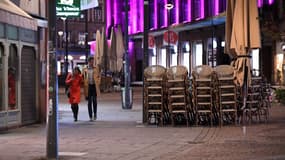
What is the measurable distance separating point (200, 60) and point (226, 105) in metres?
31.3

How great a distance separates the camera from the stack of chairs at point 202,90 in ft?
55.9

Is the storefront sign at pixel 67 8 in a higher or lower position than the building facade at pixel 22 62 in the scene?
higher

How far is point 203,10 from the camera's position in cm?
4512

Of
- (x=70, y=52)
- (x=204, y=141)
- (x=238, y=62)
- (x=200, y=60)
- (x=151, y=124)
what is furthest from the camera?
(x=70, y=52)

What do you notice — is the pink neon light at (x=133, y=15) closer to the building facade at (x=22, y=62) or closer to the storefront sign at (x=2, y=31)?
the building facade at (x=22, y=62)

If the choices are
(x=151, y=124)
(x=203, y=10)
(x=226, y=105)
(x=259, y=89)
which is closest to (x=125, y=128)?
(x=151, y=124)

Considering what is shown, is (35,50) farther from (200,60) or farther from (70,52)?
(70,52)

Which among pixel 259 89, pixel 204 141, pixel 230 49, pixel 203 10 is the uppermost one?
pixel 203 10

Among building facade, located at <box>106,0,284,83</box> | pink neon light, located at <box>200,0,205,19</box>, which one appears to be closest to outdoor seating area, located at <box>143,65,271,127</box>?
building facade, located at <box>106,0,284,83</box>

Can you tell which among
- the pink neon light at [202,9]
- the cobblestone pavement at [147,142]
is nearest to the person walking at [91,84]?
the cobblestone pavement at [147,142]

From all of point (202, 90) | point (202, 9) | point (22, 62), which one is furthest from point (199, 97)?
point (202, 9)

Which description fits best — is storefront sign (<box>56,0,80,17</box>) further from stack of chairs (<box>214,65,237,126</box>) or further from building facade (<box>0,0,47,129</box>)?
stack of chairs (<box>214,65,237,126</box>)

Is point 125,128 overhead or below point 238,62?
below

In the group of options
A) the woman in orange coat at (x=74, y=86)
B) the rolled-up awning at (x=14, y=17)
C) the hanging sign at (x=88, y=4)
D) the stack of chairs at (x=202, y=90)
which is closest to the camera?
the rolled-up awning at (x=14, y=17)
